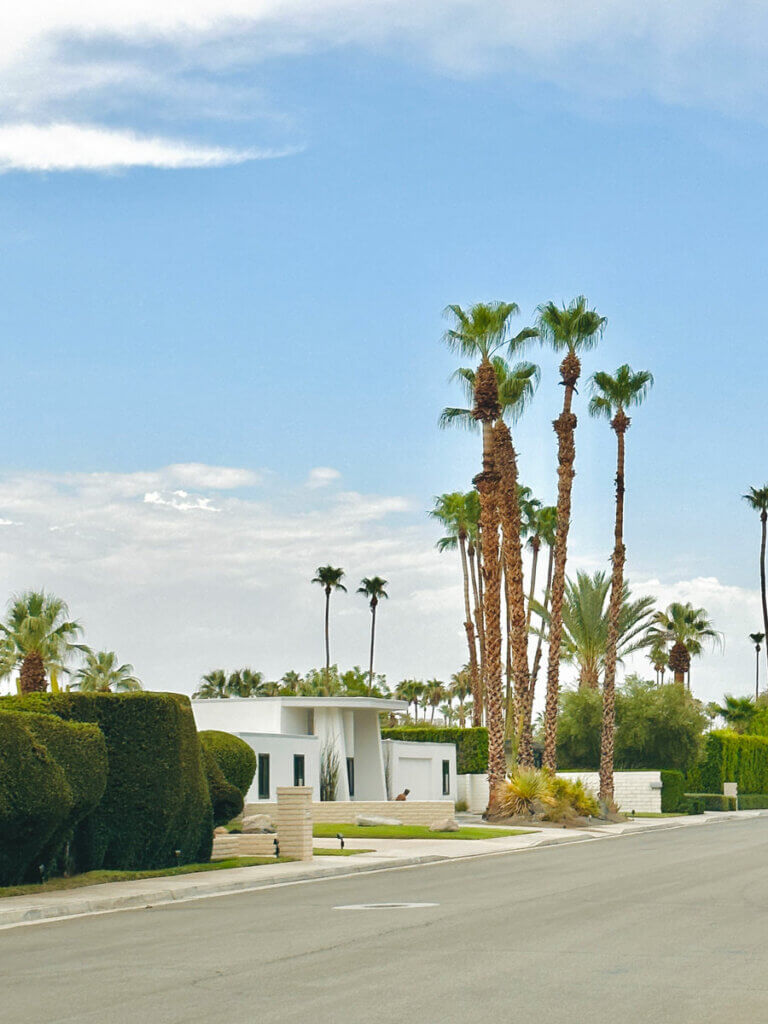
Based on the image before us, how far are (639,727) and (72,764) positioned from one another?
47.4 metres

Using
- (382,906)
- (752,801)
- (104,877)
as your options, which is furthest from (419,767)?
(382,906)

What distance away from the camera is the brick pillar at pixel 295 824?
90.3 ft

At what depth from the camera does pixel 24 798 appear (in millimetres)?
19562

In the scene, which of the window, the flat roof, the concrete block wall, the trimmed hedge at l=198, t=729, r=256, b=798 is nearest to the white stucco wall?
the flat roof

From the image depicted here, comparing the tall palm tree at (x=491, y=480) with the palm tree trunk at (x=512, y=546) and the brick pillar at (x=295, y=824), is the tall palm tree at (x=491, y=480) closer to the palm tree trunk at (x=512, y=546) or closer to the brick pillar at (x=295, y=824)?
the palm tree trunk at (x=512, y=546)

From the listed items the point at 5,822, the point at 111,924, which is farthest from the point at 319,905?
the point at 5,822

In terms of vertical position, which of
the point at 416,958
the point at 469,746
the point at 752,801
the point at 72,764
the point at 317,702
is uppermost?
the point at 317,702

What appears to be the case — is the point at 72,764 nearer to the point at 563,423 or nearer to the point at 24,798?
the point at 24,798

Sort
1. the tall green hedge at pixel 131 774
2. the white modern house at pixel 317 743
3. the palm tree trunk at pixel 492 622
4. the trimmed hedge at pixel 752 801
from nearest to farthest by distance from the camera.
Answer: the tall green hedge at pixel 131 774
the palm tree trunk at pixel 492 622
the white modern house at pixel 317 743
the trimmed hedge at pixel 752 801

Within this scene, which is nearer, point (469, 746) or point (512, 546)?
point (512, 546)

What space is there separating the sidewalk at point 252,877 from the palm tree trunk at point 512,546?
923 cm

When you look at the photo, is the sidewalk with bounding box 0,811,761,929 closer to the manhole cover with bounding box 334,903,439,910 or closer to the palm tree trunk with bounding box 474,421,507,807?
the manhole cover with bounding box 334,903,439,910

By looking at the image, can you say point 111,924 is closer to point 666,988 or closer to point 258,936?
point 258,936

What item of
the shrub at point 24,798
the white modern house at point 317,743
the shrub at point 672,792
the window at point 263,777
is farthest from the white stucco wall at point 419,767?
the shrub at point 24,798
